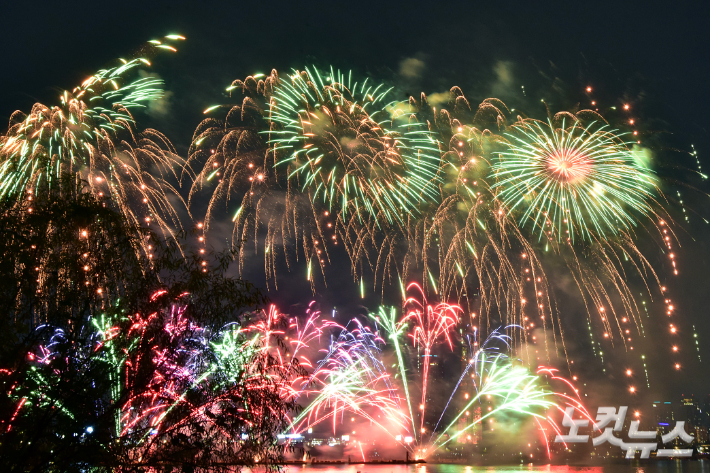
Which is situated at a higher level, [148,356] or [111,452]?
[148,356]

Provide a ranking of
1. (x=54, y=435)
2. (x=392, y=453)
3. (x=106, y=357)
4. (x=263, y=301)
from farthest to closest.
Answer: (x=392, y=453) → (x=263, y=301) → (x=106, y=357) → (x=54, y=435)

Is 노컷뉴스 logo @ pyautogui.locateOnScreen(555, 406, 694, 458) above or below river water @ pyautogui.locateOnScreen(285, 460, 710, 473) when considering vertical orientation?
below

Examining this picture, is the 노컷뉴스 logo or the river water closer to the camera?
the river water

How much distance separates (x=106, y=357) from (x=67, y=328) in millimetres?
1124

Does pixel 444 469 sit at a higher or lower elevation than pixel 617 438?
higher

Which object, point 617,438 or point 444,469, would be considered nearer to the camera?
point 444,469

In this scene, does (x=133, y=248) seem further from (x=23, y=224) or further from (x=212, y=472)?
(x=212, y=472)

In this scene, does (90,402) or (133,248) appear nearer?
(90,402)

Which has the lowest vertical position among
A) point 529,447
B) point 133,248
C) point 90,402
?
point 529,447

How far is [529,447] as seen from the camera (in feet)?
541

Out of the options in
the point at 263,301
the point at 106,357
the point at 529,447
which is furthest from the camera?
the point at 529,447

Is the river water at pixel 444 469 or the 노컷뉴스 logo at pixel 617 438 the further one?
the 노컷뉴스 logo at pixel 617 438

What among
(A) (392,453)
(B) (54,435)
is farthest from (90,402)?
(A) (392,453)

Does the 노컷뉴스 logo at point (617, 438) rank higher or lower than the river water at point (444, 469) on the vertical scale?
lower
